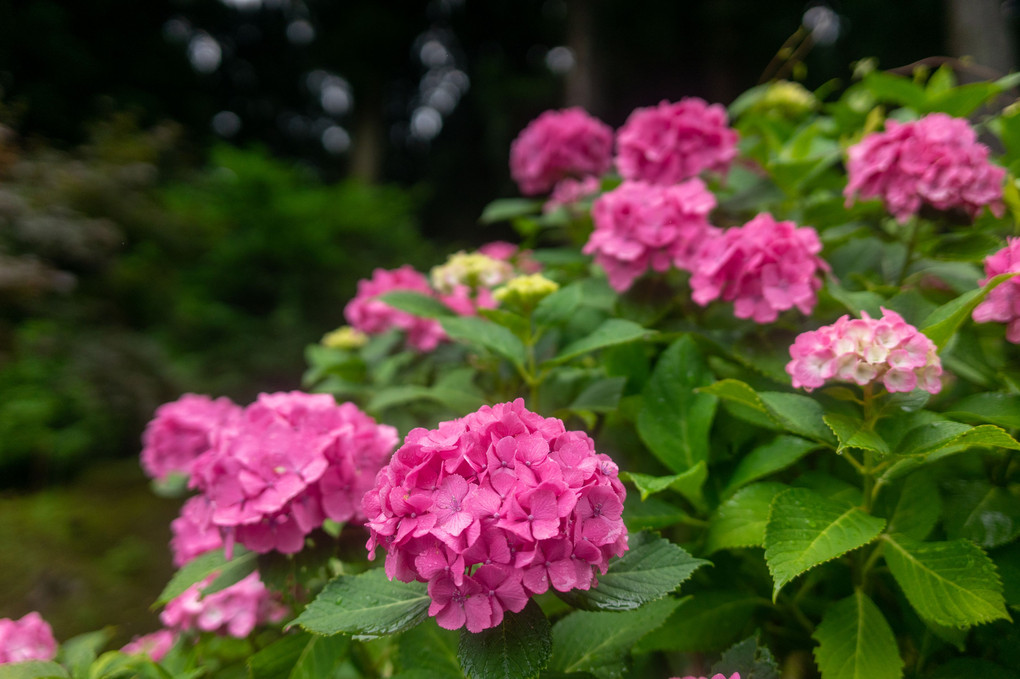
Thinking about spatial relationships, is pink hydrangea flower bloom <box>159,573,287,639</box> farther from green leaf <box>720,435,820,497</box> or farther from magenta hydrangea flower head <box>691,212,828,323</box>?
magenta hydrangea flower head <box>691,212,828,323</box>

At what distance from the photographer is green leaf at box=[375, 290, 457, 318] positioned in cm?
129

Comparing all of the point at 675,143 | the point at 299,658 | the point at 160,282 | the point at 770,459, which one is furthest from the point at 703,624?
the point at 160,282

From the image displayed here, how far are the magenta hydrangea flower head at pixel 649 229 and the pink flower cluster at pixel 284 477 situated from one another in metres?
0.61

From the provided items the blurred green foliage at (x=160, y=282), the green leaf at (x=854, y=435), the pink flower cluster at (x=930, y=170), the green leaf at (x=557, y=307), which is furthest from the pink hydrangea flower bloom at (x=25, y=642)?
the blurred green foliage at (x=160, y=282)

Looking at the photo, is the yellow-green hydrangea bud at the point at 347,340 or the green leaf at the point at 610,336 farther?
the yellow-green hydrangea bud at the point at 347,340

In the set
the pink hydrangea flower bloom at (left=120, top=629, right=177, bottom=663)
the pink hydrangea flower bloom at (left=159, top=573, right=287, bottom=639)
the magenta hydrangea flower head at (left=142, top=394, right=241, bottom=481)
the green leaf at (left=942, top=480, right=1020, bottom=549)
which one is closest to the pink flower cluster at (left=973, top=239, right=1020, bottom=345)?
the green leaf at (left=942, top=480, right=1020, bottom=549)

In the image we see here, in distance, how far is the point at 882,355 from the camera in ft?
2.62

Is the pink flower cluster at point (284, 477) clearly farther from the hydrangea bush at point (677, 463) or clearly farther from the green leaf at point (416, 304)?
the green leaf at point (416, 304)

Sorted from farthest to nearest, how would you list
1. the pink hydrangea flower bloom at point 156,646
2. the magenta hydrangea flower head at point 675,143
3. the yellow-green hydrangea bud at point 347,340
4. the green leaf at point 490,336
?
the yellow-green hydrangea bud at point 347,340 < the magenta hydrangea flower head at point 675,143 < the pink hydrangea flower bloom at point 156,646 < the green leaf at point 490,336

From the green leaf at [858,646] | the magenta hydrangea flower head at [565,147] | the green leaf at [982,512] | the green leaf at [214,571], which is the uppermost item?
the magenta hydrangea flower head at [565,147]

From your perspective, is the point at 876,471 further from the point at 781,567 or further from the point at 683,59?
the point at 683,59

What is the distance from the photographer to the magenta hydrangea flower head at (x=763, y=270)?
3.43ft

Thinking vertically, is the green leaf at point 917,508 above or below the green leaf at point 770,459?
below

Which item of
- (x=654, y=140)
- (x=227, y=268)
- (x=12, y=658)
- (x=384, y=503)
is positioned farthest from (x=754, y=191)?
(x=227, y=268)
